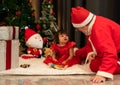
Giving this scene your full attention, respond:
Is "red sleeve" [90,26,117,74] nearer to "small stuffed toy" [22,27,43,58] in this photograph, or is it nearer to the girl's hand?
the girl's hand

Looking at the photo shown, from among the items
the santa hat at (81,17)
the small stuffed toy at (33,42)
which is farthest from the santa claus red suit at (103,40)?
the small stuffed toy at (33,42)

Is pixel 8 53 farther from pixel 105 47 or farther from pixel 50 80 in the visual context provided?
pixel 105 47

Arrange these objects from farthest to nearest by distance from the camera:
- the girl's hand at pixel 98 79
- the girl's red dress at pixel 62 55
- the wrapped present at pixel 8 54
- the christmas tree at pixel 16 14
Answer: the christmas tree at pixel 16 14 → the girl's red dress at pixel 62 55 → the wrapped present at pixel 8 54 → the girl's hand at pixel 98 79

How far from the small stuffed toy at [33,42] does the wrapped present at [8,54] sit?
0.49 meters

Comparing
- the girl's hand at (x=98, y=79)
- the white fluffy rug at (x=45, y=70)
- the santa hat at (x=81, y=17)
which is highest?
the santa hat at (x=81, y=17)

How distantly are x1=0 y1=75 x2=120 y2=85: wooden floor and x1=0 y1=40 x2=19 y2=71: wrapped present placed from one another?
0.43ft

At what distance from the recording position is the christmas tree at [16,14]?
8.64 ft

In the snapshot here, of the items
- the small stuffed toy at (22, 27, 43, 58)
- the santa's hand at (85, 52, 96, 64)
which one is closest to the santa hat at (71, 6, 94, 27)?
the santa's hand at (85, 52, 96, 64)

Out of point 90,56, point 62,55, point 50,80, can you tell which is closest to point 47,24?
point 62,55

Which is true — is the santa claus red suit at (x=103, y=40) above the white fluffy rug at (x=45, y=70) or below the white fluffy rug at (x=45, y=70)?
above

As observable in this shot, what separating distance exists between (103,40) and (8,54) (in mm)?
634

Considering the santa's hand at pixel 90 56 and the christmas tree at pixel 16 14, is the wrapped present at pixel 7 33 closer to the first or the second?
the santa's hand at pixel 90 56

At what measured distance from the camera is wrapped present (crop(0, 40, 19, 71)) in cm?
186

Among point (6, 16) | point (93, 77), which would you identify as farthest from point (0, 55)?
point (6, 16)
